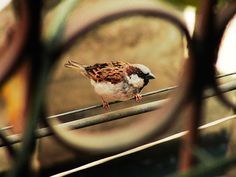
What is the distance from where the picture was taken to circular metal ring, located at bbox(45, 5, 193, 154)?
1.99 ft

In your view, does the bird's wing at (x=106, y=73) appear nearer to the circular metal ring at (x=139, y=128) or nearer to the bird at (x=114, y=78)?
the bird at (x=114, y=78)

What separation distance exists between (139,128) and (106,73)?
0.13m

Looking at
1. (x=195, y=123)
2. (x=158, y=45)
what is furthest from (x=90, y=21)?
(x=158, y=45)

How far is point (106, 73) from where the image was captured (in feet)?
2.47

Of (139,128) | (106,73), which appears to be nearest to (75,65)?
(106,73)

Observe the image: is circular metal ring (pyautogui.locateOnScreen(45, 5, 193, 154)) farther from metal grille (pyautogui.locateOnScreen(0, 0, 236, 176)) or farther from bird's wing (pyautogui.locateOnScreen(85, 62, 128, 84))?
bird's wing (pyautogui.locateOnScreen(85, 62, 128, 84))

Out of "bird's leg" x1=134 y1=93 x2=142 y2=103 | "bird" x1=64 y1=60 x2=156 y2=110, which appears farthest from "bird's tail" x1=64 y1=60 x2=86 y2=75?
"bird's leg" x1=134 y1=93 x2=142 y2=103

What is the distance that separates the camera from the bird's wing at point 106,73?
2.47ft

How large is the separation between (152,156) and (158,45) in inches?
23.3

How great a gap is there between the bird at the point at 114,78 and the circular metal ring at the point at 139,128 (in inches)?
2.6

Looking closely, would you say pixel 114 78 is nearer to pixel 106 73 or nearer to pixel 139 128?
pixel 106 73

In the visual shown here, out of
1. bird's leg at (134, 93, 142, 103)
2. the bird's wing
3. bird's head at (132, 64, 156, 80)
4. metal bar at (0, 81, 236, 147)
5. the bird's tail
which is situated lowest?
metal bar at (0, 81, 236, 147)

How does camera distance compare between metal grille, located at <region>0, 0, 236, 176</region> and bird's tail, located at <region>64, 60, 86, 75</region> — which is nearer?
metal grille, located at <region>0, 0, 236, 176</region>

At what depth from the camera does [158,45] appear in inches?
73.9
